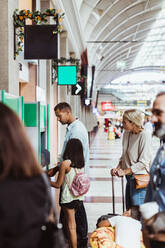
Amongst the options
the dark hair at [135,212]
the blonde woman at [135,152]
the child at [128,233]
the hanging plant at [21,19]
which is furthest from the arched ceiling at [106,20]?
the child at [128,233]

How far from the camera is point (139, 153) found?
384cm

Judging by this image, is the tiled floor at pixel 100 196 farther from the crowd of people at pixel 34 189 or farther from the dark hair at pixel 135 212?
the crowd of people at pixel 34 189

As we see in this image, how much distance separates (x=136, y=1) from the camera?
63.2ft

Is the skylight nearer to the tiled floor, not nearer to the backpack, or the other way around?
the tiled floor

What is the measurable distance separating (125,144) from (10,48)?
2.33 metres

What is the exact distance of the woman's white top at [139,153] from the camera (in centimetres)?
378

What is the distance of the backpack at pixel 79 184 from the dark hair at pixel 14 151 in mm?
1973

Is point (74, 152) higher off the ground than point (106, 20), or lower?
lower

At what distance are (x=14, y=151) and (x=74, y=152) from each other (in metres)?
1.96

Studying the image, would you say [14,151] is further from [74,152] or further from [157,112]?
[74,152]

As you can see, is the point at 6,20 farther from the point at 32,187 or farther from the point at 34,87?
the point at 32,187

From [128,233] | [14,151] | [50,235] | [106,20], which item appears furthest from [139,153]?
[106,20]

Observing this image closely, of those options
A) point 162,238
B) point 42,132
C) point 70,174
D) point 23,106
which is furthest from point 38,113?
point 162,238

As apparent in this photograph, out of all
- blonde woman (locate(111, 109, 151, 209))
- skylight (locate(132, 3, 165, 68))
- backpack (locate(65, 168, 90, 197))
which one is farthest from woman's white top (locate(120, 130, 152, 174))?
skylight (locate(132, 3, 165, 68))
